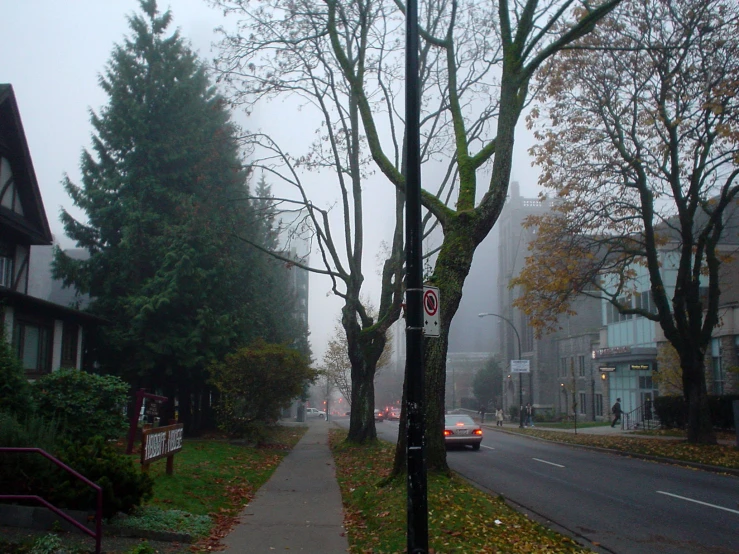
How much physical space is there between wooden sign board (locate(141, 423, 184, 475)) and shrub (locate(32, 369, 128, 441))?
157 centimetres

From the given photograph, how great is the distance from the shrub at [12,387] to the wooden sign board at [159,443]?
2664 millimetres

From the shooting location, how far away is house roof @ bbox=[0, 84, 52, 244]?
Answer: 2128 centimetres

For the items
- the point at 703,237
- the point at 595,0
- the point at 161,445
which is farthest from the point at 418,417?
the point at 703,237

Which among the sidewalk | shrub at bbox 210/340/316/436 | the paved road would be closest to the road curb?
the paved road

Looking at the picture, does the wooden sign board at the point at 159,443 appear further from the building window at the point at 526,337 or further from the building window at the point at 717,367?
the building window at the point at 526,337

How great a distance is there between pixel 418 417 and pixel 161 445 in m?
6.22

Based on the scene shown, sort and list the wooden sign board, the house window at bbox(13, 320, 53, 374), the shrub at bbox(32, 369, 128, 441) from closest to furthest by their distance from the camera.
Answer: the wooden sign board, the shrub at bbox(32, 369, 128, 441), the house window at bbox(13, 320, 53, 374)

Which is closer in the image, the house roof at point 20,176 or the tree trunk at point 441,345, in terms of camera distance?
the tree trunk at point 441,345

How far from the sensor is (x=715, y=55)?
20.8 meters

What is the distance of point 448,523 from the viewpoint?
31.0 feet

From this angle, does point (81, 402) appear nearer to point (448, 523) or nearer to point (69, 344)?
point (448, 523)

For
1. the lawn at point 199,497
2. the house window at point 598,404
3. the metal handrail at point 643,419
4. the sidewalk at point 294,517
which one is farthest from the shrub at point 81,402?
the house window at point 598,404

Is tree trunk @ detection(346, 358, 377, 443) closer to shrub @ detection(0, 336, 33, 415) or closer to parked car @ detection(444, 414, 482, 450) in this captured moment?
parked car @ detection(444, 414, 482, 450)

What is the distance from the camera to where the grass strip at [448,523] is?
8492 mm
